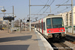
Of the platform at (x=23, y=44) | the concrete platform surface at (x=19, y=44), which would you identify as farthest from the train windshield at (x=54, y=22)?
the concrete platform surface at (x=19, y=44)

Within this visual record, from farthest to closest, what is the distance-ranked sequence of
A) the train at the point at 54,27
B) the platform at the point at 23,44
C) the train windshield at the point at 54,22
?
the train windshield at the point at 54,22, the train at the point at 54,27, the platform at the point at 23,44

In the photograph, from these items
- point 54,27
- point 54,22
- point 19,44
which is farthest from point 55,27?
point 19,44

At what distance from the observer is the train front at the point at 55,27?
43.9 feet

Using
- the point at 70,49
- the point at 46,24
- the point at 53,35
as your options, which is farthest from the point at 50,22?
the point at 70,49

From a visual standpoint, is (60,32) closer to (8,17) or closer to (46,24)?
(46,24)

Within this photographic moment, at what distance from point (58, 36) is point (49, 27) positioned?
1.44m

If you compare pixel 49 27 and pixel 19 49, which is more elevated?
pixel 49 27

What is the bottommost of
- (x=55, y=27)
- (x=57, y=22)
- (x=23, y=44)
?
(x=23, y=44)

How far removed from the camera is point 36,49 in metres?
7.64

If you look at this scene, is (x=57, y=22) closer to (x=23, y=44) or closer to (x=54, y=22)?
(x=54, y=22)

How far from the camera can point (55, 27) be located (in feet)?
44.5

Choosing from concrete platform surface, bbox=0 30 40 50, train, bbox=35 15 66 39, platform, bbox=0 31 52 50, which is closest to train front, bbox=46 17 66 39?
train, bbox=35 15 66 39

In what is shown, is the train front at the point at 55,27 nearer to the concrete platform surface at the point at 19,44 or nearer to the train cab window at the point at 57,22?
the train cab window at the point at 57,22

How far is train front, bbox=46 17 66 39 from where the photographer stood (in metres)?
13.4
